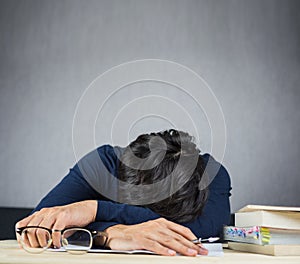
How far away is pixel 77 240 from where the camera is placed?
81 cm

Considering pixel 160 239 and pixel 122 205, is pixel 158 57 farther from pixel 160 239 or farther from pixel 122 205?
pixel 160 239

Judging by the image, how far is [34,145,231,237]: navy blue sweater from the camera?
41.1 inches

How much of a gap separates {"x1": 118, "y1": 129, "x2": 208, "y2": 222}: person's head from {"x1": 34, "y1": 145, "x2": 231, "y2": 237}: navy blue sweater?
1.6 inches

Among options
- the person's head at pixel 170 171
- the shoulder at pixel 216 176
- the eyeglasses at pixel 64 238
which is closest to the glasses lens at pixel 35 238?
the eyeglasses at pixel 64 238

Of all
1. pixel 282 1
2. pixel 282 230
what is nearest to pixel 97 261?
pixel 282 230

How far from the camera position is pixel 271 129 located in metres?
2.41

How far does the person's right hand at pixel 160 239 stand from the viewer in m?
0.81

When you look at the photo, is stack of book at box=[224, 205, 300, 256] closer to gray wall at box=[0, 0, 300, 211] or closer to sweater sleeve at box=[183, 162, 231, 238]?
sweater sleeve at box=[183, 162, 231, 238]

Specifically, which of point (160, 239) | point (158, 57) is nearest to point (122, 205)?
point (160, 239)

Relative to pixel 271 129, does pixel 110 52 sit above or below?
above

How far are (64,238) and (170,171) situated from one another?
1.15ft

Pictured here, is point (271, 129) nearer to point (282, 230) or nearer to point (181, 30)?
point (181, 30)

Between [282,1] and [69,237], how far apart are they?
199cm

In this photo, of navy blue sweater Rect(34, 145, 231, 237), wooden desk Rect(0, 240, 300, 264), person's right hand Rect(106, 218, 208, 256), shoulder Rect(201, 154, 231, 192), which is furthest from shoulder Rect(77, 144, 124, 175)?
wooden desk Rect(0, 240, 300, 264)
